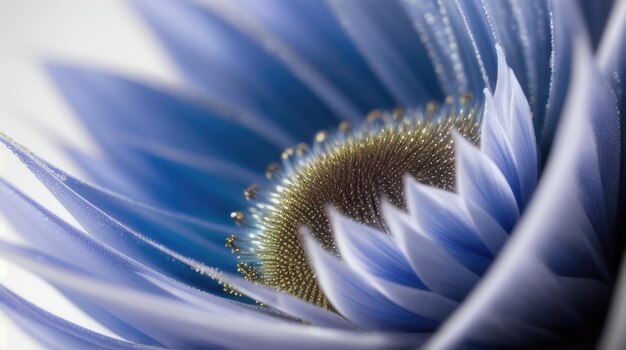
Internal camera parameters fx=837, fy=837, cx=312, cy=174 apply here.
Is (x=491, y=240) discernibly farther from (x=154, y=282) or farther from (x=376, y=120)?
(x=376, y=120)

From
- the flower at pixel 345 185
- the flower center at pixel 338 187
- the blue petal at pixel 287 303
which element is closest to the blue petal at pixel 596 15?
the flower at pixel 345 185

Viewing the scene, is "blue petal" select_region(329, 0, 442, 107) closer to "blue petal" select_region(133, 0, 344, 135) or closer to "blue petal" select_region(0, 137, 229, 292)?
"blue petal" select_region(133, 0, 344, 135)

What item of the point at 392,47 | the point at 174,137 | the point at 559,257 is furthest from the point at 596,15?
the point at 174,137

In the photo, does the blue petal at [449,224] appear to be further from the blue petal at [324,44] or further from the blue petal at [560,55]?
the blue petal at [324,44]

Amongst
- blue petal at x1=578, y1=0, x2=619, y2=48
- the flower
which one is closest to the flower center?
the flower

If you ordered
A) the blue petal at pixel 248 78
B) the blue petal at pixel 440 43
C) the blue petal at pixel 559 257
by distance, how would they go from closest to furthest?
1. the blue petal at pixel 559 257
2. the blue petal at pixel 440 43
3. the blue petal at pixel 248 78

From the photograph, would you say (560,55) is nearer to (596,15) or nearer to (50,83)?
(596,15)
